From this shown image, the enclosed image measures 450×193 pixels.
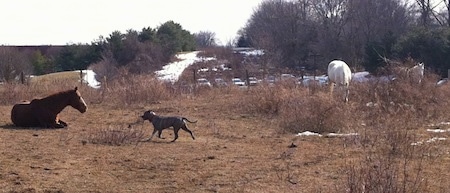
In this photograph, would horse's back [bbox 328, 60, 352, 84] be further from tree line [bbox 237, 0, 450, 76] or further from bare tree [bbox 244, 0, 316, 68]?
bare tree [bbox 244, 0, 316, 68]

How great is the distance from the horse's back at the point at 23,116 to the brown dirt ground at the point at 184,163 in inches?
12.5

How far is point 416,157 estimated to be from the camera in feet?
32.3

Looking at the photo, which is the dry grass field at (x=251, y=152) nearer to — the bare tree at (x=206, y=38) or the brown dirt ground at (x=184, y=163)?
the brown dirt ground at (x=184, y=163)

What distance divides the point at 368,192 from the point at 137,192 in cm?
279

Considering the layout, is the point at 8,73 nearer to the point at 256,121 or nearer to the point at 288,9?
the point at 256,121

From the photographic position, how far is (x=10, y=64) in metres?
35.9

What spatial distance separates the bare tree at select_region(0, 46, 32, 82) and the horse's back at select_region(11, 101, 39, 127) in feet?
56.3

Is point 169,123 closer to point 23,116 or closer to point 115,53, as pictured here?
point 23,116

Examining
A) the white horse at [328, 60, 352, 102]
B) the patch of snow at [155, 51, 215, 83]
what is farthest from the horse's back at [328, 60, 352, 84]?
the patch of snow at [155, 51, 215, 83]

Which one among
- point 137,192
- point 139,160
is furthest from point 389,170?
point 139,160

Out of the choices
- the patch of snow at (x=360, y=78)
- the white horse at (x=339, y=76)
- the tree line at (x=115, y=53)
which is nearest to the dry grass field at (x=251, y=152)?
the white horse at (x=339, y=76)

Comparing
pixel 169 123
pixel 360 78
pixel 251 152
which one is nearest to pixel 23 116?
pixel 169 123

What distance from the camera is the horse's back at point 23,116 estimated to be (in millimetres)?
14039

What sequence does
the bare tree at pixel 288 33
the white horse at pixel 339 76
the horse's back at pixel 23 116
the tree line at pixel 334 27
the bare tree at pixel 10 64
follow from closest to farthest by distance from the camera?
1. the horse's back at pixel 23 116
2. the white horse at pixel 339 76
3. the bare tree at pixel 10 64
4. the tree line at pixel 334 27
5. the bare tree at pixel 288 33
